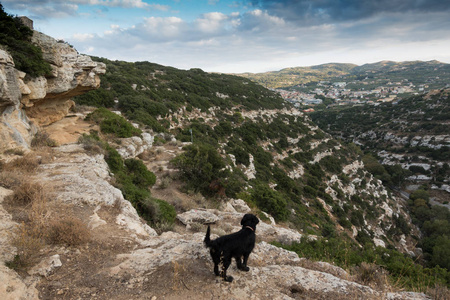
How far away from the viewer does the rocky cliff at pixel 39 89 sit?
6.17 metres

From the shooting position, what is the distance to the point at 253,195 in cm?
1374

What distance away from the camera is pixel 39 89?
7848 mm

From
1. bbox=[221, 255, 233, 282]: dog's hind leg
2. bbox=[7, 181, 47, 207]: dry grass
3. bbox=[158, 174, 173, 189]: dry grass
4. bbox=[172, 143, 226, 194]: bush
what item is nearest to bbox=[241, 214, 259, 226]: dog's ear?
bbox=[221, 255, 233, 282]: dog's hind leg

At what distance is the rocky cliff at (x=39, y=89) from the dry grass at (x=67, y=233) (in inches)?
163

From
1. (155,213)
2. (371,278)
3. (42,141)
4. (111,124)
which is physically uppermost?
(111,124)

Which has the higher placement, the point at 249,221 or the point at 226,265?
the point at 249,221

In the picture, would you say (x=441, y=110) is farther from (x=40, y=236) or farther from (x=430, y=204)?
(x=40, y=236)

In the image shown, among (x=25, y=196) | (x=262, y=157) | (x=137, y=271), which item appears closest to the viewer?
(x=137, y=271)

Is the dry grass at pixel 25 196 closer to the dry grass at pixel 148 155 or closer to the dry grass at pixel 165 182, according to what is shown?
the dry grass at pixel 165 182

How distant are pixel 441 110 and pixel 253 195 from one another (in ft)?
286

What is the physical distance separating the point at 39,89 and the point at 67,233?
698 cm

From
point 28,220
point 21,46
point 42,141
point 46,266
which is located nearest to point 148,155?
point 42,141

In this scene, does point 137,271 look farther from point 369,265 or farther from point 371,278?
point 369,265

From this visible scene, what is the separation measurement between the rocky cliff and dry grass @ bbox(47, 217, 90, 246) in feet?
13.6
